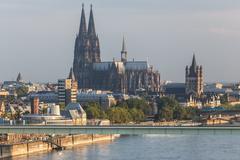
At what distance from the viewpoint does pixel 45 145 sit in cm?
6138

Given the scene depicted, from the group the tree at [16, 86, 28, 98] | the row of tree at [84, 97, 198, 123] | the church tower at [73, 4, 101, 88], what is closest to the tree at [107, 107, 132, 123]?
the row of tree at [84, 97, 198, 123]

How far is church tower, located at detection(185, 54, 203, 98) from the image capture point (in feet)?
438

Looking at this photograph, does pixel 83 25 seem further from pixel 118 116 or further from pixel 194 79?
pixel 118 116

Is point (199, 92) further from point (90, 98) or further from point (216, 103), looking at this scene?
point (90, 98)

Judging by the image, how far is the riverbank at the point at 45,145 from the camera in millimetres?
55656

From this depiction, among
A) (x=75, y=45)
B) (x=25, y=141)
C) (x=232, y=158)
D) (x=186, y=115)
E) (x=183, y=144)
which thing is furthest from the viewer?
(x=75, y=45)

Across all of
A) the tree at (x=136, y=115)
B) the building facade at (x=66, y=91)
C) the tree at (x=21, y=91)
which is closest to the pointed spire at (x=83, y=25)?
the tree at (x=21, y=91)

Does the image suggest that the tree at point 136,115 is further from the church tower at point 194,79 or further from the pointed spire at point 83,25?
the church tower at point 194,79

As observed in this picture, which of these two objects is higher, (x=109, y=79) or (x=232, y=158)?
(x=109, y=79)

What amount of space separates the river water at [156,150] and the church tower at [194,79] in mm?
59589

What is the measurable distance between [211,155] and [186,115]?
5367 cm

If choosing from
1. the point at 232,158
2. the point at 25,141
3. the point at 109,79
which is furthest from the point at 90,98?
the point at 232,158

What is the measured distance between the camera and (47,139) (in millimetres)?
62594

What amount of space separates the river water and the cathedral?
2235 inches
